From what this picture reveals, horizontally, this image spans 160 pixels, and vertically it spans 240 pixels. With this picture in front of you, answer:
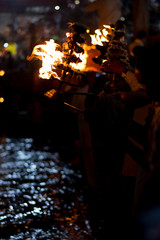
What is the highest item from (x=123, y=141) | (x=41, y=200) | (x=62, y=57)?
(x=62, y=57)

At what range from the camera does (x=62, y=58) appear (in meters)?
3.66

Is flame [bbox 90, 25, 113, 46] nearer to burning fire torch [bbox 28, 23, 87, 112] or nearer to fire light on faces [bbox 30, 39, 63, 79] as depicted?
burning fire torch [bbox 28, 23, 87, 112]

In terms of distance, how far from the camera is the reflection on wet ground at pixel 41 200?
4652mm

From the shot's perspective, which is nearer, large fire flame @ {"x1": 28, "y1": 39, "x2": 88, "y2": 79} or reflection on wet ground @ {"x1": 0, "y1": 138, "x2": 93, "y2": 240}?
large fire flame @ {"x1": 28, "y1": 39, "x2": 88, "y2": 79}

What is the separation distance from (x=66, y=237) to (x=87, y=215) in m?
0.86

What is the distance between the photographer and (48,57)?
12.2ft

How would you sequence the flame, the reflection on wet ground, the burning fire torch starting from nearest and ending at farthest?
the burning fire torch
the flame
the reflection on wet ground

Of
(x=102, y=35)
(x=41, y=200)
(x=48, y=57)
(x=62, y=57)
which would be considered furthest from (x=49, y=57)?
(x=41, y=200)

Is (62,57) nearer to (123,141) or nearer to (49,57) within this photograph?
(49,57)

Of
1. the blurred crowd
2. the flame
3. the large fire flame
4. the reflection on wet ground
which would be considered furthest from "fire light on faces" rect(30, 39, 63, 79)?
the reflection on wet ground

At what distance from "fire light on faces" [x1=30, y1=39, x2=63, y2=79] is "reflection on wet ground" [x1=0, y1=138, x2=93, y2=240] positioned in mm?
2513

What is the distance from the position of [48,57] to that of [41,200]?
10.7ft

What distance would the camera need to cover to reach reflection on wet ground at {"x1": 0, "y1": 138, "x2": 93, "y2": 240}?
4.65 meters

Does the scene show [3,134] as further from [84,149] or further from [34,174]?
[84,149]
